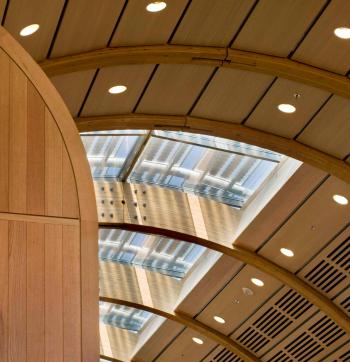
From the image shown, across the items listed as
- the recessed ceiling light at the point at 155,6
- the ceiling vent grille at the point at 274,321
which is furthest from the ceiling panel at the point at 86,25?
the ceiling vent grille at the point at 274,321

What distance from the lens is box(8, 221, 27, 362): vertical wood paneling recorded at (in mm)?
6129

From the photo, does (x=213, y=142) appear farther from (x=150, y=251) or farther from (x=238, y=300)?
(x=238, y=300)

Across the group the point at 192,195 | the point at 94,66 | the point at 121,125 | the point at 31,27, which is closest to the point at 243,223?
the point at 192,195

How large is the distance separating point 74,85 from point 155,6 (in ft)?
8.07

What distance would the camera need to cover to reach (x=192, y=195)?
2427 cm

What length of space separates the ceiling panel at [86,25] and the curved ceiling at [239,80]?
21 mm

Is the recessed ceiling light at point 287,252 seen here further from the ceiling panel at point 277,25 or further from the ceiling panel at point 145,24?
the ceiling panel at point 145,24

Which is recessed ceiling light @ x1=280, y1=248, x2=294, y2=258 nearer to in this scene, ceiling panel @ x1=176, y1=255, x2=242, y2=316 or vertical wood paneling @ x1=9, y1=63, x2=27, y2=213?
ceiling panel @ x1=176, y1=255, x2=242, y2=316

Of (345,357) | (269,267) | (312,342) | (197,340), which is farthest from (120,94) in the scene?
(197,340)

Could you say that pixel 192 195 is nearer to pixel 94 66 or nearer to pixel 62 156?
pixel 94 66

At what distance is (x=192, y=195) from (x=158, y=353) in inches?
380

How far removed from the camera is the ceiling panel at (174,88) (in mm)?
17031

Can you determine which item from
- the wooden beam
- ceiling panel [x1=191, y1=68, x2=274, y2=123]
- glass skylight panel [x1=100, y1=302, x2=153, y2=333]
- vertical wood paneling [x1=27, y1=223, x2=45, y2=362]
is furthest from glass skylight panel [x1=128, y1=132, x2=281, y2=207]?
vertical wood paneling [x1=27, y1=223, x2=45, y2=362]

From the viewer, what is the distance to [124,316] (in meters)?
32.8
